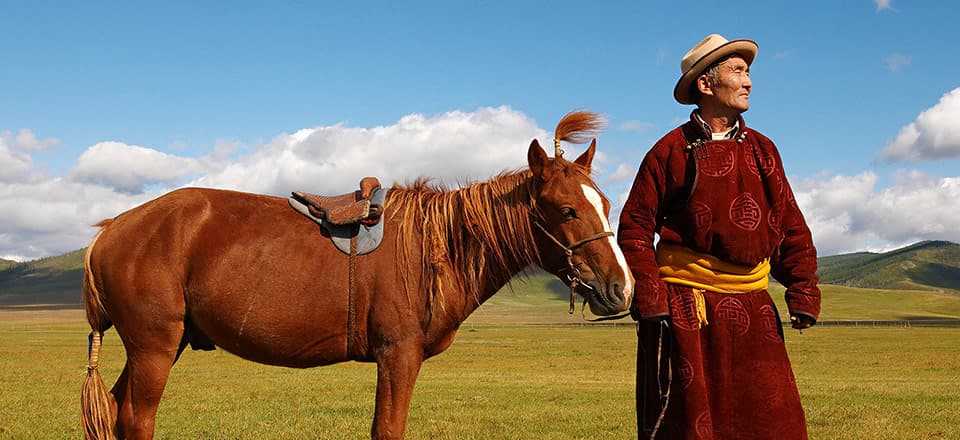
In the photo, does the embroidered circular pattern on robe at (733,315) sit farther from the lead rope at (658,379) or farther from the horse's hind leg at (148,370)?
the horse's hind leg at (148,370)

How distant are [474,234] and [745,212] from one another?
5.40 ft

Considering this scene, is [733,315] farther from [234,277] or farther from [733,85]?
[234,277]

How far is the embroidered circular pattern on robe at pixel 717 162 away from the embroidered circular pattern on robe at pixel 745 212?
6.3 inches

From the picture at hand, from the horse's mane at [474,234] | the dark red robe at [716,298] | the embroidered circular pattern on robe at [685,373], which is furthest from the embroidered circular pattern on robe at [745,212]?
the horse's mane at [474,234]

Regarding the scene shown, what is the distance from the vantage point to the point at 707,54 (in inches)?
155

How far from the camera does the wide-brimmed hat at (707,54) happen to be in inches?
153

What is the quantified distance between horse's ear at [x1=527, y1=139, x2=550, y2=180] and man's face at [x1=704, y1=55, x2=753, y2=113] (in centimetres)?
100

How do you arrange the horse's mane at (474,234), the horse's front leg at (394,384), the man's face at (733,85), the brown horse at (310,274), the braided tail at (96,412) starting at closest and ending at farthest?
the man's face at (733,85)
the horse's front leg at (394,384)
the brown horse at (310,274)
the horse's mane at (474,234)
the braided tail at (96,412)

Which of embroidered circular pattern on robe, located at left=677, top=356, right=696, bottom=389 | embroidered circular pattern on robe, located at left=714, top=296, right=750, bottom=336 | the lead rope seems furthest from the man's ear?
embroidered circular pattern on robe, located at left=677, top=356, right=696, bottom=389

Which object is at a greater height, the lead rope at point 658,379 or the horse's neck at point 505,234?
the horse's neck at point 505,234

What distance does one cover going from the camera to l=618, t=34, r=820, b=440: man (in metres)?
3.75

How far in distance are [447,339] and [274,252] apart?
121 cm

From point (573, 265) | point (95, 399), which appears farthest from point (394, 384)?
point (95, 399)

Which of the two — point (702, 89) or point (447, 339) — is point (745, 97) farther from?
point (447, 339)
